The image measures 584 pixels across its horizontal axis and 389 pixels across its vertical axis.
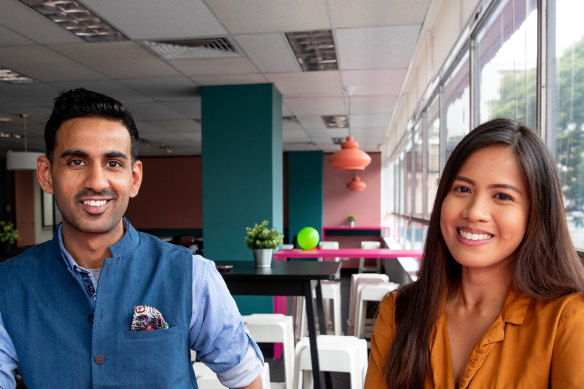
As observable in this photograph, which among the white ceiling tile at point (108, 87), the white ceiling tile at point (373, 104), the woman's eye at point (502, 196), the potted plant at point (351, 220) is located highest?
the white ceiling tile at point (373, 104)

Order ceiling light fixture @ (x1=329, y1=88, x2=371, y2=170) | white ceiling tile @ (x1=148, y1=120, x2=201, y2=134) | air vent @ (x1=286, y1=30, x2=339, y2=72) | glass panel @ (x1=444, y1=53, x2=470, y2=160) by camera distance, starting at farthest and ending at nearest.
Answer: white ceiling tile @ (x1=148, y1=120, x2=201, y2=134) → ceiling light fixture @ (x1=329, y1=88, x2=371, y2=170) → air vent @ (x1=286, y1=30, x2=339, y2=72) → glass panel @ (x1=444, y1=53, x2=470, y2=160)

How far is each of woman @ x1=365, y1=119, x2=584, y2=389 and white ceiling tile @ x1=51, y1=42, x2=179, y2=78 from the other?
3.55m

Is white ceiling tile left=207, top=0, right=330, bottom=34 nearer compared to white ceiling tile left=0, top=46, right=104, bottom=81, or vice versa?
white ceiling tile left=207, top=0, right=330, bottom=34

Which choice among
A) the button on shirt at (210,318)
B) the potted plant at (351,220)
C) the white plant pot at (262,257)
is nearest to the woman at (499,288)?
the button on shirt at (210,318)

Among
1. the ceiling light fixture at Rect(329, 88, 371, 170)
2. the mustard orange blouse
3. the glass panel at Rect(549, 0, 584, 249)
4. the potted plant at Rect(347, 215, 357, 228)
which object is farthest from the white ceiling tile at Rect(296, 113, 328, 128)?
the mustard orange blouse

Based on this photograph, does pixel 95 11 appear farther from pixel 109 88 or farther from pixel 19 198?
pixel 19 198

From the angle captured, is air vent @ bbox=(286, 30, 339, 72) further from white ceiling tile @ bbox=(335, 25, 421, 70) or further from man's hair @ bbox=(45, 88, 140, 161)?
man's hair @ bbox=(45, 88, 140, 161)

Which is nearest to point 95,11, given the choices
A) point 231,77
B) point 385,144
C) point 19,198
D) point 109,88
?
point 231,77

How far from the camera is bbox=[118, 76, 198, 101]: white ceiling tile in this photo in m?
5.17

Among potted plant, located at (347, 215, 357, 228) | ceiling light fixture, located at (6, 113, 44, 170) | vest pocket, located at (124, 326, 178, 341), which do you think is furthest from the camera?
potted plant, located at (347, 215, 357, 228)

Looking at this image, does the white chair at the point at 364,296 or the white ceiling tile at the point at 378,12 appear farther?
the white chair at the point at 364,296

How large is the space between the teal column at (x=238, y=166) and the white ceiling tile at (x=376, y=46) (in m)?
1.17

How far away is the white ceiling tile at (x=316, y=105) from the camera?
629cm

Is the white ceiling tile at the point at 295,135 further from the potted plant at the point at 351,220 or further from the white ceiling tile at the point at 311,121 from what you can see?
the potted plant at the point at 351,220
